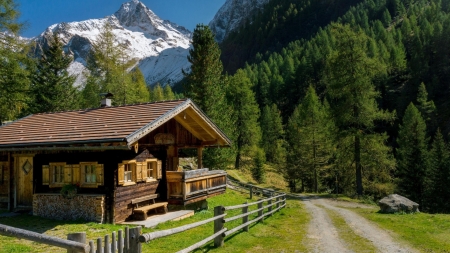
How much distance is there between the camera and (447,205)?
31891 millimetres

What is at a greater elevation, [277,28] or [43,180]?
[277,28]

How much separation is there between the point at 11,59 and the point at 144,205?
14930 millimetres

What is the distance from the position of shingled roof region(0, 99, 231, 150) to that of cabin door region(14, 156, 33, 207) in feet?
3.61

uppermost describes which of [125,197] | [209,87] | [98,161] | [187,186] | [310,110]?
[209,87]

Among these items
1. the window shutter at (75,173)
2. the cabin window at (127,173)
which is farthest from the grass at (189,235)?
the cabin window at (127,173)

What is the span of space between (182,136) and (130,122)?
527 centimetres

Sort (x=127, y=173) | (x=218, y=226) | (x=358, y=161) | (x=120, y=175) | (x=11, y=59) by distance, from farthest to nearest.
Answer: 1. (x=358, y=161)
2. (x=11, y=59)
3. (x=127, y=173)
4. (x=120, y=175)
5. (x=218, y=226)

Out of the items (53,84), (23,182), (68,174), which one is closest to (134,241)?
(68,174)

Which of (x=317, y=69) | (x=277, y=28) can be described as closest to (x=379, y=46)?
(x=317, y=69)

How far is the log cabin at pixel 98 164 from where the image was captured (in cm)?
1326

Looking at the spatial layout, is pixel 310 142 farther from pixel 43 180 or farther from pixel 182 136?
pixel 43 180

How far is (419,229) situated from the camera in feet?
42.3

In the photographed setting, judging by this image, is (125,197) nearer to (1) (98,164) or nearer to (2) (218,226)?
(1) (98,164)

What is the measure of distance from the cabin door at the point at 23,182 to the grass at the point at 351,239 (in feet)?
43.9
